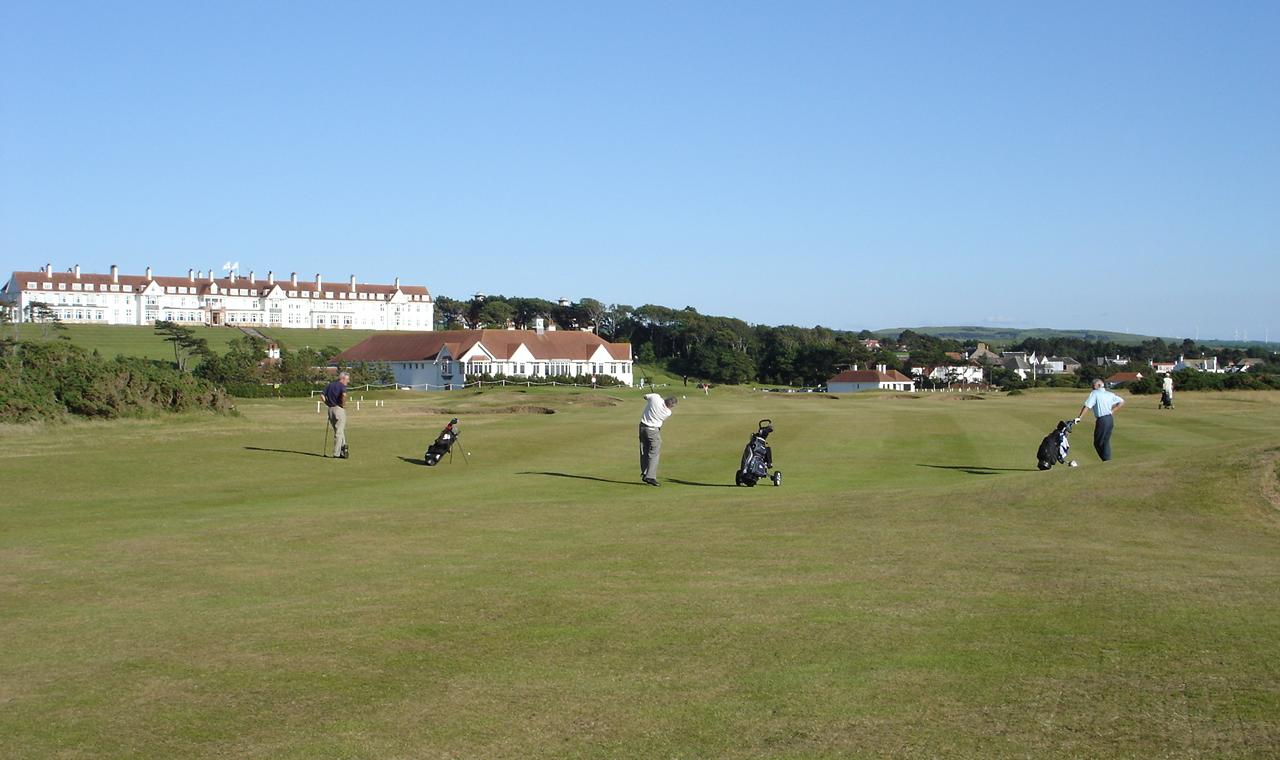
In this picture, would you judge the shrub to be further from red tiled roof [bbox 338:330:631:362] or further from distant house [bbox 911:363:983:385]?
distant house [bbox 911:363:983:385]

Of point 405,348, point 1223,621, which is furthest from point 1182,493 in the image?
point 405,348

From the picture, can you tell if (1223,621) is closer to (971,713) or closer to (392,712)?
(971,713)

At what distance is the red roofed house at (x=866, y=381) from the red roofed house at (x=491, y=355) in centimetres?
2607

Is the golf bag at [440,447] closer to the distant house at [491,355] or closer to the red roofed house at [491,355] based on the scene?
the distant house at [491,355]

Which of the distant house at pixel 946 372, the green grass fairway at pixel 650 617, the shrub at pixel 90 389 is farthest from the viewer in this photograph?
the distant house at pixel 946 372

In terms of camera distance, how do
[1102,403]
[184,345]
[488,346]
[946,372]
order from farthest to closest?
[946,372]
[488,346]
[184,345]
[1102,403]

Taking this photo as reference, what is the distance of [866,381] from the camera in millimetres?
141000

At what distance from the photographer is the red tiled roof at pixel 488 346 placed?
127500 mm

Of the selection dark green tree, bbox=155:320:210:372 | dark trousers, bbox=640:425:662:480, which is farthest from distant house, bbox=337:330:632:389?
dark trousers, bbox=640:425:662:480

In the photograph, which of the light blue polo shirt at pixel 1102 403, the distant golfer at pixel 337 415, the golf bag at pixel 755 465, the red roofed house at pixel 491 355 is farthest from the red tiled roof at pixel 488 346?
the golf bag at pixel 755 465

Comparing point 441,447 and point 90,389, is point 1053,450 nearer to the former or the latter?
point 441,447

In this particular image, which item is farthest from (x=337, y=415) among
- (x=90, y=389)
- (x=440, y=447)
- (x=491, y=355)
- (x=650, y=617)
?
(x=491, y=355)

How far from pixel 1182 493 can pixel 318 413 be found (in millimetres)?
36779

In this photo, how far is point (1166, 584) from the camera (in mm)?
10602
